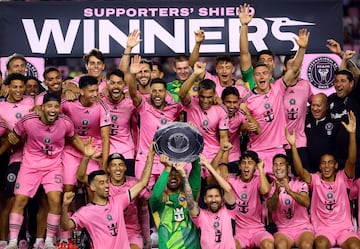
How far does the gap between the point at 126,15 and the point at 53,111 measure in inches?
97.5

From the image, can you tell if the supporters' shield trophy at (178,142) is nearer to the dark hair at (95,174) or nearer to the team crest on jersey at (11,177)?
the dark hair at (95,174)

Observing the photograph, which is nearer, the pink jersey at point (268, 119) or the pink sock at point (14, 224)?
the pink sock at point (14, 224)

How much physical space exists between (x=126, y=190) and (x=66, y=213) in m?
0.99

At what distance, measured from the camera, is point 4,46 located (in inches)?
544

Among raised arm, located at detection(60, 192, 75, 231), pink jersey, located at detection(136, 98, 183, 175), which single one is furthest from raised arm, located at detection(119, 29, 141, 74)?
Result: raised arm, located at detection(60, 192, 75, 231)

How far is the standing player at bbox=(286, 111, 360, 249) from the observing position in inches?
481

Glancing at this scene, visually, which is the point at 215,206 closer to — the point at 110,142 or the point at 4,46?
the point at 110,142

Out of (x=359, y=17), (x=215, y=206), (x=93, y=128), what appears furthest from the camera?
(x=359, y=17)

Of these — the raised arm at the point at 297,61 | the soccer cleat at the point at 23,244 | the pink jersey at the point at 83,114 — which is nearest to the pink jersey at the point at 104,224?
the pink jersey at the point at 83,114

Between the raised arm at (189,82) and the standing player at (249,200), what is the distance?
0.93m

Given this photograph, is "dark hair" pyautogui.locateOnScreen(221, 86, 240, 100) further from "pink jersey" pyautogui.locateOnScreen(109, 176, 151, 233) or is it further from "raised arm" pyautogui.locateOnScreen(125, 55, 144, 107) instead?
"pink jersey" pyautogui.locateOnScreen(109, 176, 151, 233)

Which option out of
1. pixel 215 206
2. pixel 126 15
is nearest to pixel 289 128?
pixel 215 206

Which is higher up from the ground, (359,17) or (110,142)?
(359,17)

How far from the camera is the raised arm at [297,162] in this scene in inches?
476
